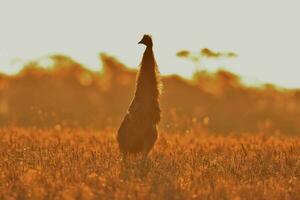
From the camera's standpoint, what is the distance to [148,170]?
36.3 ft

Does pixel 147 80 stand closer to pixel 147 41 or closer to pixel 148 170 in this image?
pixel 147 41

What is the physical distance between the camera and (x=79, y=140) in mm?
15719

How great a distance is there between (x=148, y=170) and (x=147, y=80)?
2.09 m

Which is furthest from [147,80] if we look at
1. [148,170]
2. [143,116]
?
[148,170]

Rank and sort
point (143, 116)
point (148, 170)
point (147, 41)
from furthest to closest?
point (147, 41) → point (143, 116) → point (148, 170)

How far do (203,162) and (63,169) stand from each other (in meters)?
2.54

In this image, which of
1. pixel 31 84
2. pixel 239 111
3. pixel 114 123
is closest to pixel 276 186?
pixel 114 123

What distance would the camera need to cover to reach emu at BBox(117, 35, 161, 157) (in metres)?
12.3

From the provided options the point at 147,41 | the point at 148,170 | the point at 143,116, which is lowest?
the point at 148,170

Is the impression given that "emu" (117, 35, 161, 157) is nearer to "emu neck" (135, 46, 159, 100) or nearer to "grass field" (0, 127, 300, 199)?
"emu neck" (135, 46, 159, 100)

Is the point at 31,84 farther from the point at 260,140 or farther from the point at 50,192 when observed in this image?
the point at 50,192

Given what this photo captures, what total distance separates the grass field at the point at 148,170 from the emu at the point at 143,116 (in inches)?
13.3

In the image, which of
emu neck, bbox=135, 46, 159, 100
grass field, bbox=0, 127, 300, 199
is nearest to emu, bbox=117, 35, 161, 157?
emu neck, bbox=135, 46, 159, 100

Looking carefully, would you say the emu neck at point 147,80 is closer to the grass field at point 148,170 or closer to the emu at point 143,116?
the emu at point 143,116
